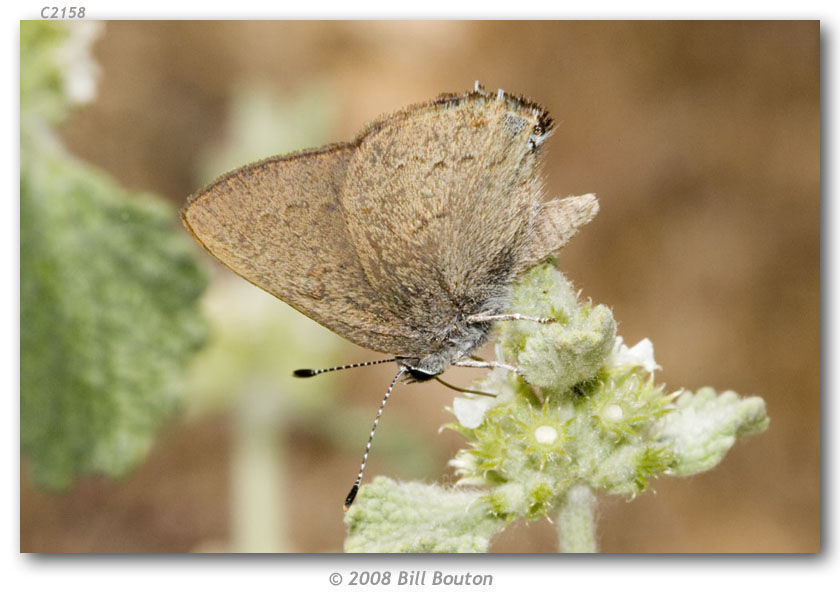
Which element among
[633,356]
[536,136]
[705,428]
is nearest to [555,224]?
[536,136]

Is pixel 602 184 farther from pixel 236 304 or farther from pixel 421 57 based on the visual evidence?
pixel 236 304

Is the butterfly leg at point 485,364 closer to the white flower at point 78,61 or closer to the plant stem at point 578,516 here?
the plant stem at point 578,516

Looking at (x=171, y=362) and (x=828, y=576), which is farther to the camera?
(x=171, y=362)

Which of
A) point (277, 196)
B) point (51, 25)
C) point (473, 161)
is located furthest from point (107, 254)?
point (473, 161)

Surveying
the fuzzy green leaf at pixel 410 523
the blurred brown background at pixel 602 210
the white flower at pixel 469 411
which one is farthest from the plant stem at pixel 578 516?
the blurred brown background at pixel 602 210

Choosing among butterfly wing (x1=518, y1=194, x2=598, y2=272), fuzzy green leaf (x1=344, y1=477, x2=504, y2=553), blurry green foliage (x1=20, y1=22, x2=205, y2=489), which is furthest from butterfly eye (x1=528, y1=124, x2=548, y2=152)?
blurry green foliage (x1=20, y1=22, x2=205, y2=489)

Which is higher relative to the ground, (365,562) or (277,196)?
(277,196)

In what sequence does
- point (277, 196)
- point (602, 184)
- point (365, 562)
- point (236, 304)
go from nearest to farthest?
point (277, 196), point (365, 562), point (236, 304), point (602, 184)
